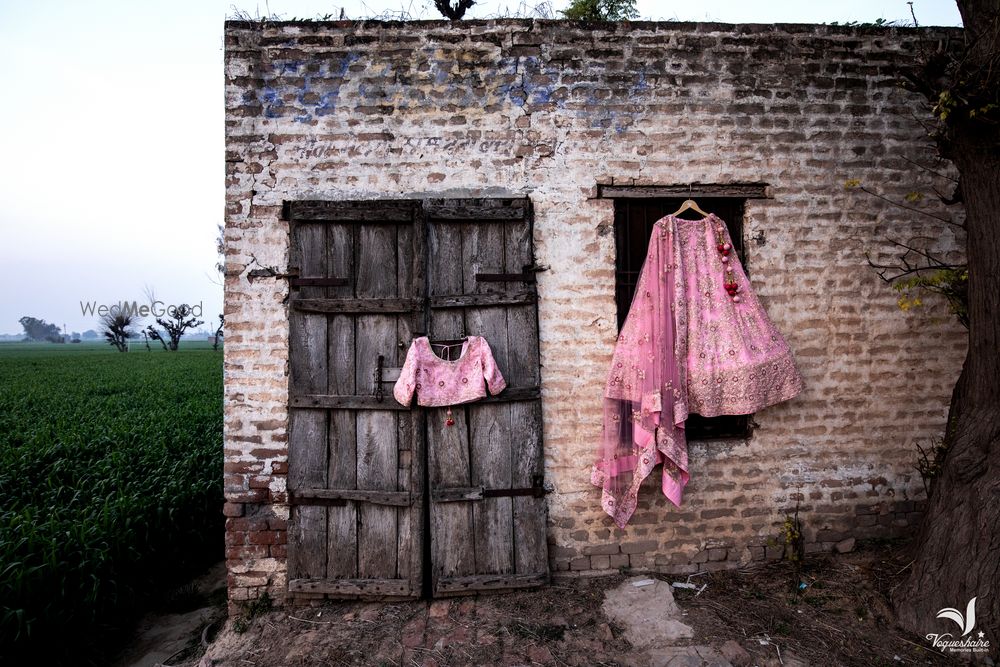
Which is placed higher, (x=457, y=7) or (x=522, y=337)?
(x=457, y=7)

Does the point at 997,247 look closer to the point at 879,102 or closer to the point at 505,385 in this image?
the point at 879,102

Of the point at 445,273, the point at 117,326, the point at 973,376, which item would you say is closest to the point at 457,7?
the point at 445,273

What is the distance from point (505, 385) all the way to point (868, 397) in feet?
9.38

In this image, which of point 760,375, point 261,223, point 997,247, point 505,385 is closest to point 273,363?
point 261,223

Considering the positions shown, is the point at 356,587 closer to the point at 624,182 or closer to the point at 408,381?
the point at 408,381

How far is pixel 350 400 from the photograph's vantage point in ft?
11.9

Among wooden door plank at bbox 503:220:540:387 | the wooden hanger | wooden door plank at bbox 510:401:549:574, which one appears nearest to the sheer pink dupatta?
the wooden hanger

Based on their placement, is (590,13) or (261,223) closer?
(261,223)

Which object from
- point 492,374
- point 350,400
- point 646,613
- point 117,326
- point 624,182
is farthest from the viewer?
point 117,326

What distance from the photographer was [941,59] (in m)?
3.30

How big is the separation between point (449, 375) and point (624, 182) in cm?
194

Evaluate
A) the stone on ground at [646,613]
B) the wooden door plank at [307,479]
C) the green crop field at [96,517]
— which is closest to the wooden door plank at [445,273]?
the wooden door plank at [307,479]

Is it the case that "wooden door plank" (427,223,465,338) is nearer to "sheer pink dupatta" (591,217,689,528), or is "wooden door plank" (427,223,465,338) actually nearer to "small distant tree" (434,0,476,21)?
"sheer pink dupatta" (591,217,689,528)

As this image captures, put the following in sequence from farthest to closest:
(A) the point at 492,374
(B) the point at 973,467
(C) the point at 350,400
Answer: (C) the point at 350,400 < (A) the point at 492,374 < (B) the point at 973,467
